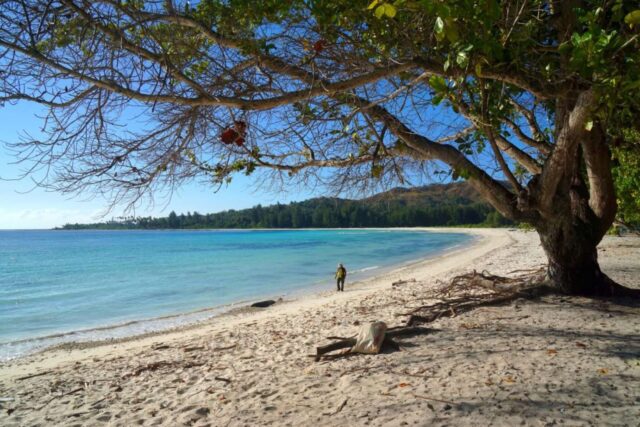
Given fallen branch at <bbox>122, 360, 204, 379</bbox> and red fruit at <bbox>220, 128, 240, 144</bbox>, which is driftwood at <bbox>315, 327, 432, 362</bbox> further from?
red fruit at <bbox>220, 128, 240, 144</bbox>

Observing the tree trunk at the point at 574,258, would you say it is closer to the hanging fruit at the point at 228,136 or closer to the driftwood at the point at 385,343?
the driftwood at the point at 385,343

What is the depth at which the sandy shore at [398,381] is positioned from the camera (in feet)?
9.55

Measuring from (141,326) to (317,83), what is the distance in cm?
1042

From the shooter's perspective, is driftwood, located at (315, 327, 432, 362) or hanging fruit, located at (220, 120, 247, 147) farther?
driftwood, located at (315, 327, 432, 362)

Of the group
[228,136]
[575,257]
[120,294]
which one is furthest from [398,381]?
[120,294]

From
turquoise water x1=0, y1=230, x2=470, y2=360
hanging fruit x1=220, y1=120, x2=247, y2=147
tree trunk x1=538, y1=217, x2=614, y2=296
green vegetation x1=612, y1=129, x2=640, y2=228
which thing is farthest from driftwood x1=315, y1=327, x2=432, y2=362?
turquoise water x1=0, y1=230, x2=470, y2=360

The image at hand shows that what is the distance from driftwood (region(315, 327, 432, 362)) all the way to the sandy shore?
0.50ft

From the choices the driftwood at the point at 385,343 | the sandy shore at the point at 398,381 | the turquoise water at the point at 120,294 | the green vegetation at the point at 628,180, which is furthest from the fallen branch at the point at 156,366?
the green vegetation at the point at 628,180

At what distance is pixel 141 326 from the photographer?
12023 mm

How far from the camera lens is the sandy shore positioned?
291 centimetres

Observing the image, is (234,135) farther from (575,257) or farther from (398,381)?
(575,257)

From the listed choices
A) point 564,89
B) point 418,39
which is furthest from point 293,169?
point 564,89

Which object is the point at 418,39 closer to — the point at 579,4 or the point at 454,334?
the point at 579,4

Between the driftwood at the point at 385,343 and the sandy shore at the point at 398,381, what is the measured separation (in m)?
0.15
